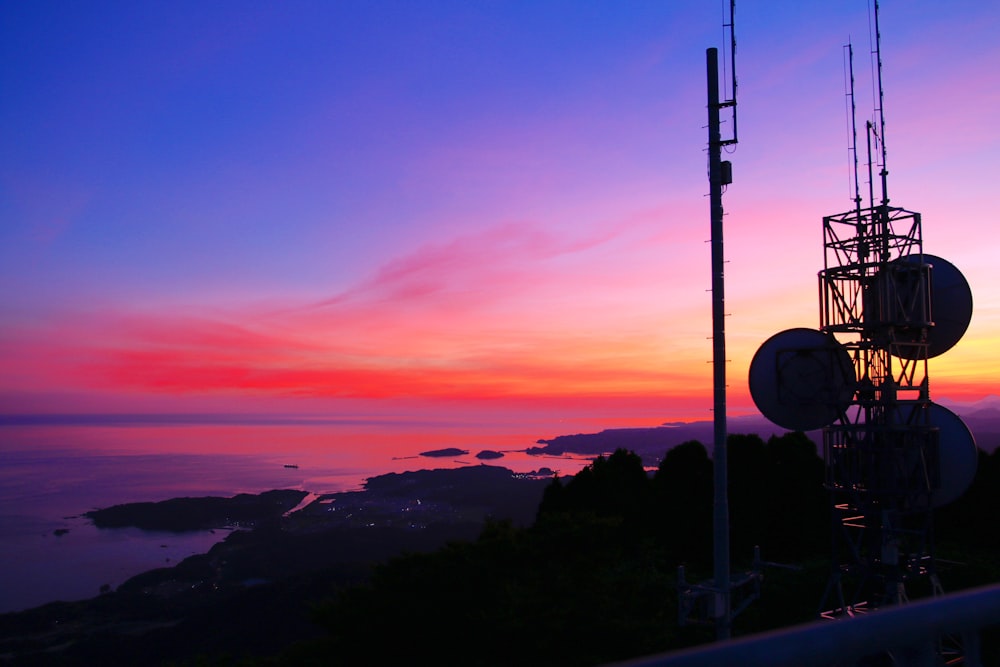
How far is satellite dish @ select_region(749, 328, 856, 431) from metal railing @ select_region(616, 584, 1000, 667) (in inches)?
454

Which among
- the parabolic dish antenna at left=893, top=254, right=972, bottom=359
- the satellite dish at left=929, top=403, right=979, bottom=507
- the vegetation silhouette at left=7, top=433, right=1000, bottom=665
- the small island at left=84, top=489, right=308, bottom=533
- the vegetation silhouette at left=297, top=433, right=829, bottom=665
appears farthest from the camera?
the small island at left=84, top=489, right=308, bottom=533

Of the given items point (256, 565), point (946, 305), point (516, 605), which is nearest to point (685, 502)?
point (946, 305)

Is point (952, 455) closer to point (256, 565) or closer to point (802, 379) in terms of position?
point (802, 379)

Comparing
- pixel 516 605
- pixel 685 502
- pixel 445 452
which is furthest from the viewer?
pixel 445 452

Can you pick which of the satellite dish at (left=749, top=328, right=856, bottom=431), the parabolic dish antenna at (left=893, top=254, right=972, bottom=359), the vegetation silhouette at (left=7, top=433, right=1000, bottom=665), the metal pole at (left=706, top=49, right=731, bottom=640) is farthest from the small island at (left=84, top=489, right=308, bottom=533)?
the parabolic dish antenna at (left=893, top=254, right=972, bottom=359)

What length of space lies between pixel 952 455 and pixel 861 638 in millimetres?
12879

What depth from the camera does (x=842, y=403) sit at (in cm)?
1238

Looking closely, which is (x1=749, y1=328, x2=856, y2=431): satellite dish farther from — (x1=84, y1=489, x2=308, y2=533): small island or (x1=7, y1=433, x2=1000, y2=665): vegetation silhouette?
(x1=84, y1=489, x2=308, y2=533): small island

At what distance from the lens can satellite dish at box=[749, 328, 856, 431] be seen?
12500 millimetres

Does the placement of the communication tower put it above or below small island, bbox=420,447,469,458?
above

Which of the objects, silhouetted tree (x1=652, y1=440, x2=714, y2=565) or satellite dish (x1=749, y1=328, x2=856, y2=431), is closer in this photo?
satellite dish (x1=749, y1=328, x2=856, y2=431)

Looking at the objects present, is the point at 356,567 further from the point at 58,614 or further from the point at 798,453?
the point at 798,453

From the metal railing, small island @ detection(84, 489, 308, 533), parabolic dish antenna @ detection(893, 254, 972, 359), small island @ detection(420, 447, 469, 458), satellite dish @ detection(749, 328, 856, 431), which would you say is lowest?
small island @ detection(84, 489, 308, 533)

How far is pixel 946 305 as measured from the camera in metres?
12.8
